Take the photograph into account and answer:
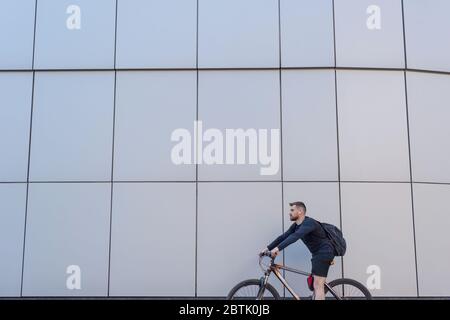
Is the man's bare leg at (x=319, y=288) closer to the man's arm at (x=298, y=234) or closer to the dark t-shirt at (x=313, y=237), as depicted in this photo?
the dark t-shirt at (x=313, y=237)

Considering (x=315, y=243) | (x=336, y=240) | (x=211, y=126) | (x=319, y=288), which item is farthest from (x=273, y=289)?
(x=211, y=126)

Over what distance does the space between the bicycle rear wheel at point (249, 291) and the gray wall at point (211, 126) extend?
1.46 meters

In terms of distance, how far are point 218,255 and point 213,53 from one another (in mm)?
4096

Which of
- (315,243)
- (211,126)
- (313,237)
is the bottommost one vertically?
(315,243)

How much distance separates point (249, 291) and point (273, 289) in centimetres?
41

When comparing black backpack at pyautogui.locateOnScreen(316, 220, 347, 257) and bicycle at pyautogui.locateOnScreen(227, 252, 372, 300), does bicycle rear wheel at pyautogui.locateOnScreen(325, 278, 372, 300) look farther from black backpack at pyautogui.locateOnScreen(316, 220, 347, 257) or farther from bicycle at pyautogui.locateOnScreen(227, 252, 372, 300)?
black backpack at pyautogui.locateOnScreen(316, 220, 347, 257)

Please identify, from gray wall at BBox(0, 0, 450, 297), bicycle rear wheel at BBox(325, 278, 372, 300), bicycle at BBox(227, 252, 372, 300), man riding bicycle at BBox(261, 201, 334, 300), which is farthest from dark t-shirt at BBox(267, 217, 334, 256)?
gray wall at BBox(0, 0, 450, 297)

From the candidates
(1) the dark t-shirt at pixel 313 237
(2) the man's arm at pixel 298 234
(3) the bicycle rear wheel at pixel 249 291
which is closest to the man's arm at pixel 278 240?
(1) the dark t-shirt at pixel 313 237

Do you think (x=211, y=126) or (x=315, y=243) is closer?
(x=315, y=243)

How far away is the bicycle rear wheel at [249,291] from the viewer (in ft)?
30.6

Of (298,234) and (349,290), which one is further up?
(298,234)

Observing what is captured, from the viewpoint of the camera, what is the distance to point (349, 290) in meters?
9.78

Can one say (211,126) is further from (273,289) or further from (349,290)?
(349,290)

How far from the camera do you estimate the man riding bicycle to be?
925cm
